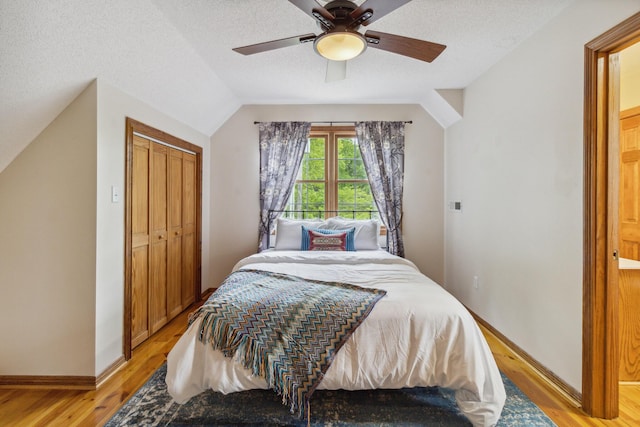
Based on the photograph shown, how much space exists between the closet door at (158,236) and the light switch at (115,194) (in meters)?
0.48

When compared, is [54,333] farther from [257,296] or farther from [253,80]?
[253,80]

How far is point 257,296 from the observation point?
1903 millimetres

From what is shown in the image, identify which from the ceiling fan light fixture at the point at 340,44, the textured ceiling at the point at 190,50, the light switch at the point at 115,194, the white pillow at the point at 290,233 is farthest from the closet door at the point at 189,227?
the ceiling fan light fixture at the point at 340,44

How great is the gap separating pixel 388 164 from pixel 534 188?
1827mm

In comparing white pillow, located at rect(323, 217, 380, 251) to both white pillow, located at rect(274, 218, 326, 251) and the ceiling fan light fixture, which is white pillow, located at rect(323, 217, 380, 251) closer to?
white pillow, located at rect(274, 218, 326, 251)

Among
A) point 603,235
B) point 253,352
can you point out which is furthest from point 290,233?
point 603,235

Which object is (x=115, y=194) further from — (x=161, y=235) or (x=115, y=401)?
(x=115, y=401)

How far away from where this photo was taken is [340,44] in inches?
69.0

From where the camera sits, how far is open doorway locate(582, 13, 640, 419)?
1.77m

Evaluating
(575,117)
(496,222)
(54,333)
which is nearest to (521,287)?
(496,222)

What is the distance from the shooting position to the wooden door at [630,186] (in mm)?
2846

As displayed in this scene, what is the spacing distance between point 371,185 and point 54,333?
3.28 metres

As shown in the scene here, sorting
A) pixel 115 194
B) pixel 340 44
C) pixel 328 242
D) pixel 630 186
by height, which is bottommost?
pixel 328 242

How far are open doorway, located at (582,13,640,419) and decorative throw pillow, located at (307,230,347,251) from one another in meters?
2.08
